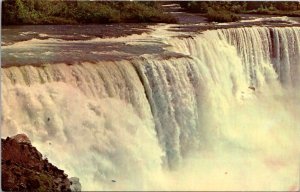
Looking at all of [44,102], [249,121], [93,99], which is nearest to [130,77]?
[93,99]

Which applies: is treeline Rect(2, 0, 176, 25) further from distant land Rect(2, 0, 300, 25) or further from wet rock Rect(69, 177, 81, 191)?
wet rock Rect(69, 177, 81, 191)

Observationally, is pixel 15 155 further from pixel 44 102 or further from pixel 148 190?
pixel 148 190

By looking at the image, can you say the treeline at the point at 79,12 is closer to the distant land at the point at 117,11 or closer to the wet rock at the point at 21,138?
the distant land at the point at 117,11

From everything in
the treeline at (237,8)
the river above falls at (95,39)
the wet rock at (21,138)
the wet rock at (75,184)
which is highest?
the treeline at (237,8)

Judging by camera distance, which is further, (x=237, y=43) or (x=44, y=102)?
(x=237, y=43)

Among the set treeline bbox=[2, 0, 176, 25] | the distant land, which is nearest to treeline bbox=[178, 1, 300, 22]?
the distant land

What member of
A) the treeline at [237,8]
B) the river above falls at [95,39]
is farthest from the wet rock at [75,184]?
the treeline at [237,8]

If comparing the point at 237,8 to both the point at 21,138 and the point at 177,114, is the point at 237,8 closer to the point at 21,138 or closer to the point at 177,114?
the point at 177,114
